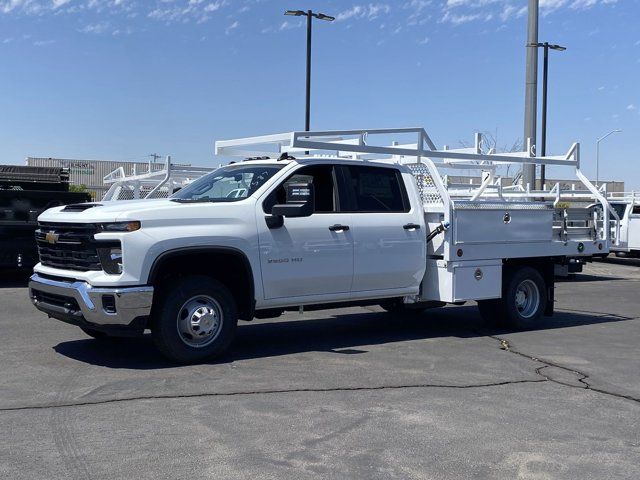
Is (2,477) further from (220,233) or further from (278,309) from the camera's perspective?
(278,309)

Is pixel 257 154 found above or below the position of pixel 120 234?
above

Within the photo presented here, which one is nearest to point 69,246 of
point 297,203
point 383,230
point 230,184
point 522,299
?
point 230,184

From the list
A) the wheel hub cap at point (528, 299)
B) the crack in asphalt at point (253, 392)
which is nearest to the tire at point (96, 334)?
the crack in asphalt at point (253, 392)

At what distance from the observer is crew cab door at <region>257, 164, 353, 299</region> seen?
310 inches

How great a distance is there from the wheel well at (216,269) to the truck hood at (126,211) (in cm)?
39

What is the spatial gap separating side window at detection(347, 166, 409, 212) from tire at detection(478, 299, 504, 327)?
1.96m

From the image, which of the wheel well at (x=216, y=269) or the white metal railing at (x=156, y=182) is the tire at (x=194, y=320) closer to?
the wheel well at (x=216, y=269)

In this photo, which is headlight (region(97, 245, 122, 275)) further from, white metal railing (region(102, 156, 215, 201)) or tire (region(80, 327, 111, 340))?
white metal railing (region(102, 156, 215, 201))

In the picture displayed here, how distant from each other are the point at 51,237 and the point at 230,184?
1.90 m

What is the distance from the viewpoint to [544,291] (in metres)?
10.5

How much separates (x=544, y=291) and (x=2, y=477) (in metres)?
7.73

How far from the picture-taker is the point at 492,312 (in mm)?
10164

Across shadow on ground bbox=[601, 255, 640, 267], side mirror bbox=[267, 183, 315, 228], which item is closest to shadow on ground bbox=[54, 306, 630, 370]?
side mirror bbox=[267, 183, 315, 228]

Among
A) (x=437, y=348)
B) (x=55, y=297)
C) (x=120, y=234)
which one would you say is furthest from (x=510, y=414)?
(x=55, y=297)
